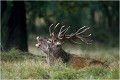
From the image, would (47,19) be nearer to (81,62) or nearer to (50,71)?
(81,62)

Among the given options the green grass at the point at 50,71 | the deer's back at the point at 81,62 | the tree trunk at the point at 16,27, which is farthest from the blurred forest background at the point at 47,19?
the green grass at the point at 50,71

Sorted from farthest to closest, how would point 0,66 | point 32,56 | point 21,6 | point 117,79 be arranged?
1. point 21,6
2. point 32,56
3. point 0,66
4. point 117,79

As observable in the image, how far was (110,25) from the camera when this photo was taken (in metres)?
32.8

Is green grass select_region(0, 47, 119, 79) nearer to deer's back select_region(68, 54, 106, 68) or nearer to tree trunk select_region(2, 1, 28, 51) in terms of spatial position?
deer's back select_region(68, 54, 106, 68)

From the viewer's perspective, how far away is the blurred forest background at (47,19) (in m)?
20.2

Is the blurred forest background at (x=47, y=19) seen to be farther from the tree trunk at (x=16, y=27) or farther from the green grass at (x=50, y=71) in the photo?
the green grass at (x=50, y=71)

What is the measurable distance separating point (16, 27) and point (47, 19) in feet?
32.2

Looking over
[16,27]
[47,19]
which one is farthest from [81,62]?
[47,19]

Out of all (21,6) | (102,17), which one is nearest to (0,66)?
(21,6)

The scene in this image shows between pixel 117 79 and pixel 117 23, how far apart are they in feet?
73.7

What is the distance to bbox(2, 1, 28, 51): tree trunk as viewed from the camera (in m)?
20.0

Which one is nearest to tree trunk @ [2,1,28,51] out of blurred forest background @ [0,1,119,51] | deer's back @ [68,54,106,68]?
blurred forest background @ [0,1,119,51]

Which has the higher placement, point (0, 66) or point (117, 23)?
point (0, 66)

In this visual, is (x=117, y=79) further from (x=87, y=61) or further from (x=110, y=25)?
(x=110, y=25)
